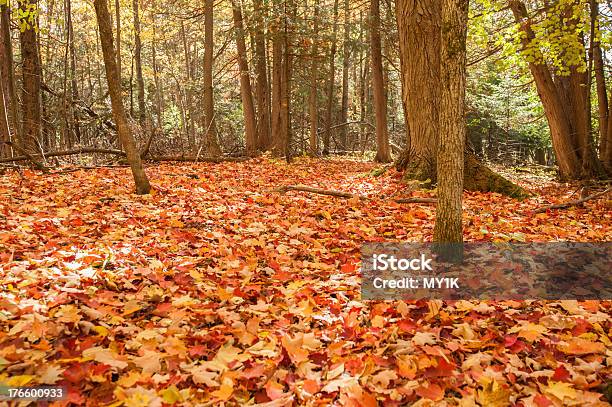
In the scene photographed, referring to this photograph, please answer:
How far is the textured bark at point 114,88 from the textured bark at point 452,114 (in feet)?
16.0

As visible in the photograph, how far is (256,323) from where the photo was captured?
3354 mm

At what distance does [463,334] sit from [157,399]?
2.05 metres

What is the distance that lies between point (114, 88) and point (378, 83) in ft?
31.9

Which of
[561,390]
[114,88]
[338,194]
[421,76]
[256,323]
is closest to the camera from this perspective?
[561,390]

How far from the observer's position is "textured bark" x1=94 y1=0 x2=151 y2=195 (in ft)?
21.3

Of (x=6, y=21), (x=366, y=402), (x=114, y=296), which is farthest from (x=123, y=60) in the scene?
(x=366, y=402)

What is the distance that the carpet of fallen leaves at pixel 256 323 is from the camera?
2.58 meters

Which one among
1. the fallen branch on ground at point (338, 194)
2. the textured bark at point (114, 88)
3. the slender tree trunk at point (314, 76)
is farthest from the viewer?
the slender tree trunk at point (314, 76)

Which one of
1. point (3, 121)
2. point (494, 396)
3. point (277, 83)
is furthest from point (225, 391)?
point (277, 83)

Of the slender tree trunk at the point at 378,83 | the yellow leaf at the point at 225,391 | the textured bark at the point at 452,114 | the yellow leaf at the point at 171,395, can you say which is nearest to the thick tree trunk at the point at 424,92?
the textured bark at the point at 452,114

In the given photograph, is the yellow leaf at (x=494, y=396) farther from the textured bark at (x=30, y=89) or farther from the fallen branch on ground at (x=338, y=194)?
the textured bark at (x=30, y=89)

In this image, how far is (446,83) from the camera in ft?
12.6

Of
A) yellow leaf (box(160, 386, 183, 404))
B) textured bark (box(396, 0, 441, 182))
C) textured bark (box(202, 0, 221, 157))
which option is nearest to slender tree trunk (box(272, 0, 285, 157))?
textured bark (box(202, 0, 221, 157))

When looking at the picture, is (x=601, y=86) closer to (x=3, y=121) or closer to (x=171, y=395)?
(x=171, y=395)
